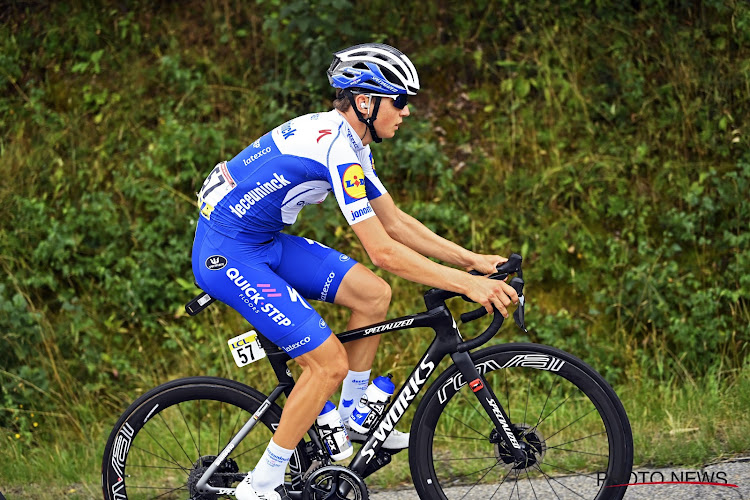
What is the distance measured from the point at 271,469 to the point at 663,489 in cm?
184

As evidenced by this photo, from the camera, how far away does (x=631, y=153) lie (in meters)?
6.66

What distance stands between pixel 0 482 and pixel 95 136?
11.7 ft

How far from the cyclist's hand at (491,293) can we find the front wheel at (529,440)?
0.31m

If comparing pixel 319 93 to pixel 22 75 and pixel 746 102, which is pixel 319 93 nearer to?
pixel 22 75

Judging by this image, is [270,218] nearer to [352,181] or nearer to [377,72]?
[352,181]

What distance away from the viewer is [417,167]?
6.89 metres

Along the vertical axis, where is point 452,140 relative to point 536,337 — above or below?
above

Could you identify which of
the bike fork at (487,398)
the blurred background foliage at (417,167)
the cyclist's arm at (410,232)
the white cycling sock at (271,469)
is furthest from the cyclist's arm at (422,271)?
the blurred background foliage at (417,167)

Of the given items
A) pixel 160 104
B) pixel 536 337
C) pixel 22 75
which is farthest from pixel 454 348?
pixel 22 75

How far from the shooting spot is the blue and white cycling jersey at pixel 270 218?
11.2 ft

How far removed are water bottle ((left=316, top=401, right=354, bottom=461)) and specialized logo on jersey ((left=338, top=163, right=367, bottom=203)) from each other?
970 millimetres

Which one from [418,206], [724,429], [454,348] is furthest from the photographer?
[418,206]

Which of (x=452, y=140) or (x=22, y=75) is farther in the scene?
(x=22, y=75)

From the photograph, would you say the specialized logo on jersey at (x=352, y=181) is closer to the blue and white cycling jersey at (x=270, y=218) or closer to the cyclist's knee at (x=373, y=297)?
the blue and white cycling jersey at (x=270, y=218)
